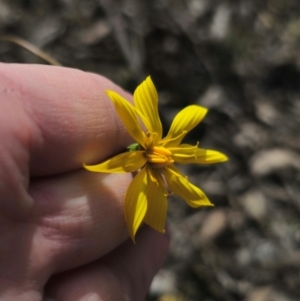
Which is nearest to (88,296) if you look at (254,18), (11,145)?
(11,145)

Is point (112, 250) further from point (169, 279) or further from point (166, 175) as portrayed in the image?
point (169, 279)

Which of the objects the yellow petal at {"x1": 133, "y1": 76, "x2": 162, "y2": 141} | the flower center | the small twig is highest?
the yellow petal at {"x1": 133, "y1": 76, "x2": 162, "y2": 141}

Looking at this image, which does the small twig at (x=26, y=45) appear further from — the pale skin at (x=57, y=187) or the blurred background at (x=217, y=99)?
the pale skin at (x=57, y=187)

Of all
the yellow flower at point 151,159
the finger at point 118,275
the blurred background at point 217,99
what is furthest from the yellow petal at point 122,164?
the blurred background at point 217,99

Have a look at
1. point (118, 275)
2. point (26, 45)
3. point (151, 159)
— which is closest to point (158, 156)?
point (151, 159)

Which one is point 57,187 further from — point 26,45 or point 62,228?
point 26,45

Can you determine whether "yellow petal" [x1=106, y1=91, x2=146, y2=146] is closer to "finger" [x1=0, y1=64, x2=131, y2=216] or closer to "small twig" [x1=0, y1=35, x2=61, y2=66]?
"finger" [x1=0, y1=64, x2=131, y2=216]

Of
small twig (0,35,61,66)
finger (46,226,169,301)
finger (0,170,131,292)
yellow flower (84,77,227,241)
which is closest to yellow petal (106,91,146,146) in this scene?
yellow flower (84,77,227,241)
